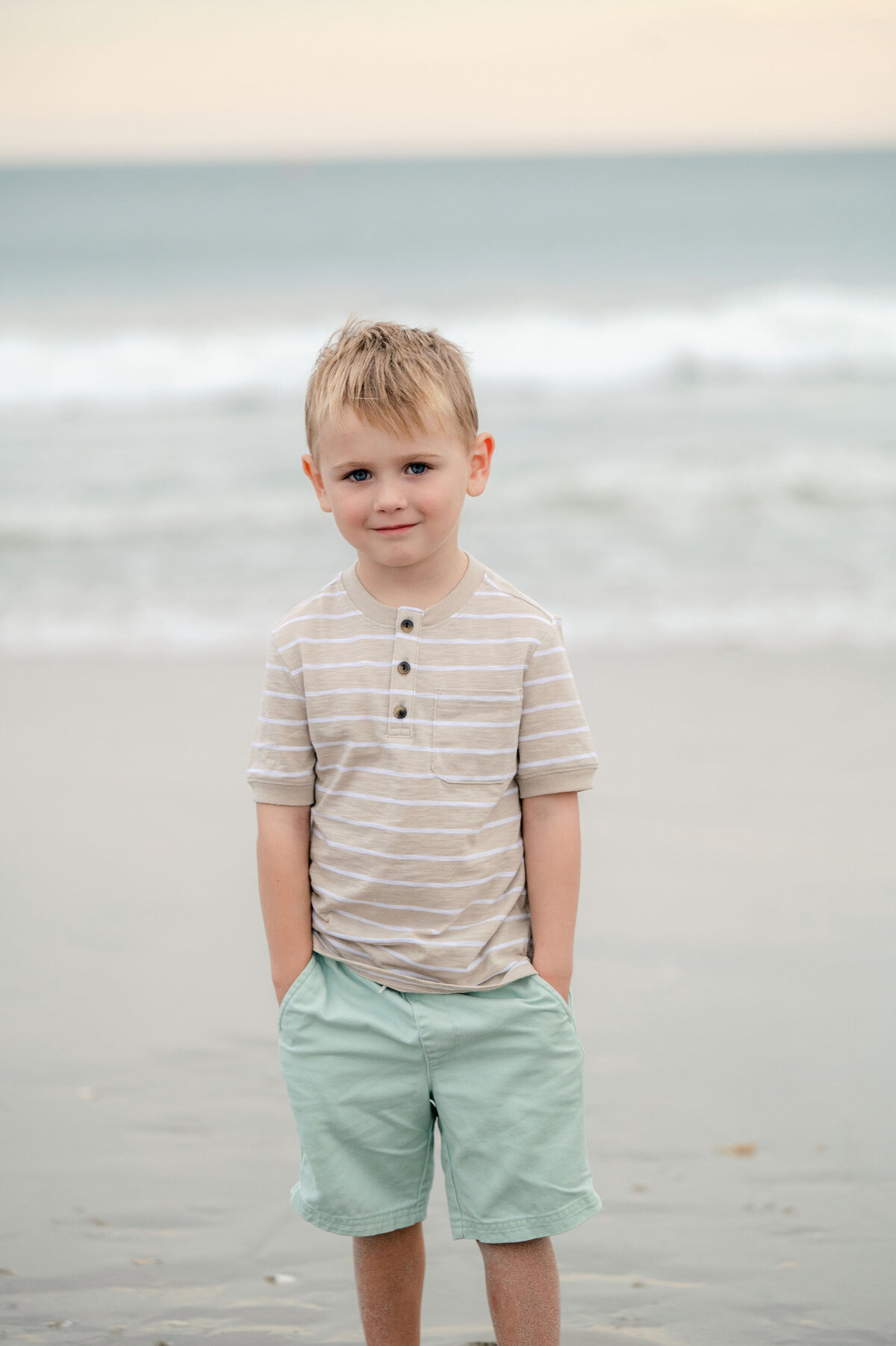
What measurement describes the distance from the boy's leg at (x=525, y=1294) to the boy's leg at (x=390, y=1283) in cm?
12

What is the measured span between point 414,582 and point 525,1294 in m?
0.90

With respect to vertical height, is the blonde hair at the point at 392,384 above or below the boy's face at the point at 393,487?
above

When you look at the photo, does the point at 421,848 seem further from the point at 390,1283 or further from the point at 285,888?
the point at 390,1283

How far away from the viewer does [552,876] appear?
1510 millimetres

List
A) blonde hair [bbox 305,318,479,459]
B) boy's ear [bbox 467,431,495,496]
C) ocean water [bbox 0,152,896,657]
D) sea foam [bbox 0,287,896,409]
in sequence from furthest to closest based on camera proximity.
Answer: sea foam [bbox 0,287,896,409], ocean water [bbox 0,152,896,657], boy's ear [bbox 467,431,495,496], blonde hair [bbox 305,318,479,459]

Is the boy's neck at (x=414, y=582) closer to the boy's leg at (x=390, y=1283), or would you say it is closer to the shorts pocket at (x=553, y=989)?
the shorts pocket at (x=553, y=989)

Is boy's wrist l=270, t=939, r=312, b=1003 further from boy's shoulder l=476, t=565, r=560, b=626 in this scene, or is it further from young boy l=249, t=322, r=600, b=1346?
boy's shoulder l=476, t=565, r=560, b=626

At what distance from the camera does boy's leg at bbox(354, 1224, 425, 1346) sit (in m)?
1.59

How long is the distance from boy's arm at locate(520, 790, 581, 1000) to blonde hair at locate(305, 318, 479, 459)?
47cm

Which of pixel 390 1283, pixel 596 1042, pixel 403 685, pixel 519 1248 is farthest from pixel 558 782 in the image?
pixel 596 1042

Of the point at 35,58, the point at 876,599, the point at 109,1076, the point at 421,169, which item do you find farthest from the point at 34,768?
the point at 421,169

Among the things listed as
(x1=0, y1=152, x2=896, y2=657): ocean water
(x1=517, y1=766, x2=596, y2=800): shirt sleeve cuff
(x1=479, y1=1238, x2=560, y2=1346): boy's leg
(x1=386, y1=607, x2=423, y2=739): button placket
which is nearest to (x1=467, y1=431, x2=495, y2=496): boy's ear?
(x1=386, y1=607, x2=423, y2=739): button placket

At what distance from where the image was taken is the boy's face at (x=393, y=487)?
1.46 meters

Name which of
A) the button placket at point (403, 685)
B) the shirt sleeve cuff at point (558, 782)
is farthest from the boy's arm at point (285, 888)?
the shirt sleeve cuff at point (558, 782)
